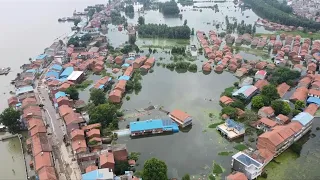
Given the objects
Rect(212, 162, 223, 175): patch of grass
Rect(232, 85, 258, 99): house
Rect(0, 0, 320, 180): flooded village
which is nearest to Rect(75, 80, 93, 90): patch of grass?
Rect(0, 0, 320, 180): flooded village

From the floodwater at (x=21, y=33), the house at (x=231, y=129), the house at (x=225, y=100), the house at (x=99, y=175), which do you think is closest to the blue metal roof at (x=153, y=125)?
the house at (x=231, y=129)

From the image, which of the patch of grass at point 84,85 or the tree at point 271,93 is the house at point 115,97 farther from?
the tree at point 271,93

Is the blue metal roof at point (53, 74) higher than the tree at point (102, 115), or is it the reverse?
the blue metal roof at point (53, 74)

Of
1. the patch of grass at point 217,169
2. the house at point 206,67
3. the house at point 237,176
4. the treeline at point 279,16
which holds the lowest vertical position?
the patch of grass at point 217,169

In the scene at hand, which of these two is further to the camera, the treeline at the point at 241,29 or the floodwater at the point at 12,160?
the treeline at the point at 241,29

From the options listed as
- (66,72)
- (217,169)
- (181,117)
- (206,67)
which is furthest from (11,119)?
(206,67)

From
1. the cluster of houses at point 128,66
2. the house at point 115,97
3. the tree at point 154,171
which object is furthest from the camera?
the cluster of houses at point 128,66
